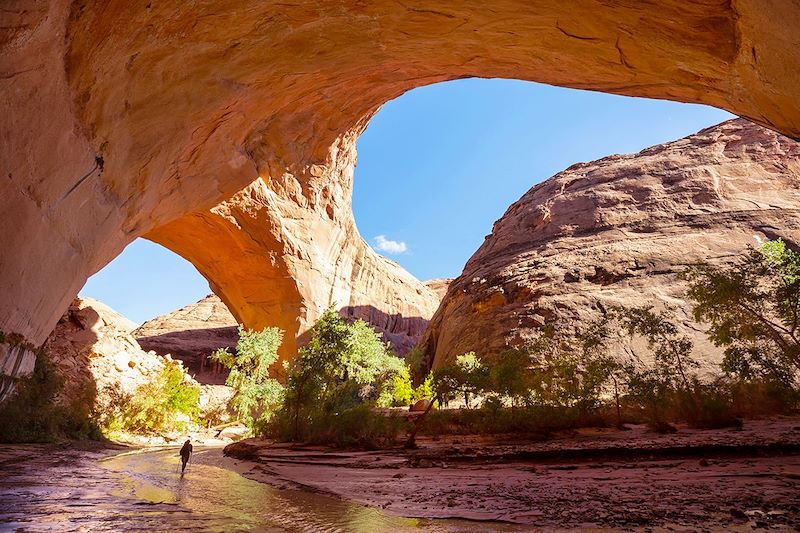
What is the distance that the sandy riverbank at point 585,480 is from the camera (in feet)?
12.1

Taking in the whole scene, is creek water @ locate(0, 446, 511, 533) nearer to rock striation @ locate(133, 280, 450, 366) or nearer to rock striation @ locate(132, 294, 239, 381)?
rock striation @ locate(133, 280, 450, 366)

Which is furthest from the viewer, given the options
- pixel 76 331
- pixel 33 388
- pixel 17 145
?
pixel 76 331

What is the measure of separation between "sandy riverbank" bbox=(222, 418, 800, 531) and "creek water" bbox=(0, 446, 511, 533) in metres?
0.58

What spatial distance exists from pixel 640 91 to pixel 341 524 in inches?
322

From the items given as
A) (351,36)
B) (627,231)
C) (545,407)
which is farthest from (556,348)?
(351,36)

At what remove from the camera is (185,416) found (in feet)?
76.9

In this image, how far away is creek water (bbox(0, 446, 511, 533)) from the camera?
3160mm

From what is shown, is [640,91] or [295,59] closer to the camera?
[640,91]

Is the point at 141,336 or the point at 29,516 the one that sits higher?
the point at 141,336

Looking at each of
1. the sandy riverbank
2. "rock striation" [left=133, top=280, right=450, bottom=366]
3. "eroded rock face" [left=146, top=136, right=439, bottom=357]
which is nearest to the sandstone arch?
the sandy riverbank

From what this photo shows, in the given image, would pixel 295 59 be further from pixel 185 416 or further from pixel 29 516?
pixel 185 416

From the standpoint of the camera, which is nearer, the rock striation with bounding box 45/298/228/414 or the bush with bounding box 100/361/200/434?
the rock striation with bounding box 45/298/228/414

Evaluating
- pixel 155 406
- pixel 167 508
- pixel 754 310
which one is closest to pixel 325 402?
pixel 155 406

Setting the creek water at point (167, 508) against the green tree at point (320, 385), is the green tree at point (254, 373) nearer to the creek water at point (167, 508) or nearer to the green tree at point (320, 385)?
the green tree at point (320, 385)
